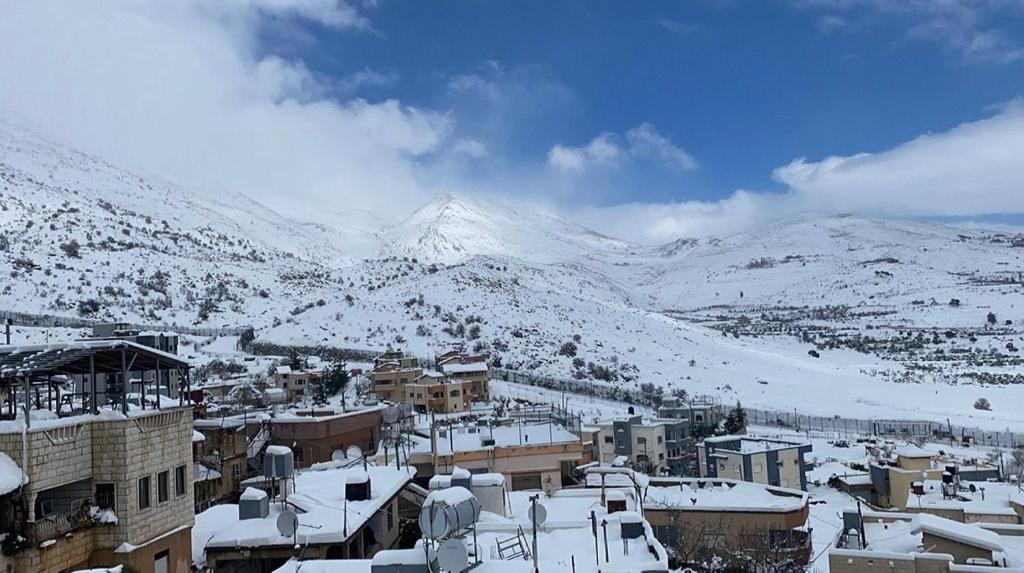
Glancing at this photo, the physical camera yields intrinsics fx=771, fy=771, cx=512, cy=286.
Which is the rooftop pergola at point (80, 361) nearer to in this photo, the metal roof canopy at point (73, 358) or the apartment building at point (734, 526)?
the metal roof canopy at point (73, 358)

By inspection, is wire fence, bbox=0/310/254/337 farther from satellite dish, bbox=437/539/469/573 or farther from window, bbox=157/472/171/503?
satellite dish, bbox=437/539/469/573

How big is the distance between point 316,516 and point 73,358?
17.2 ft

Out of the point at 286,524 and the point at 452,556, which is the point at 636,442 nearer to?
the point at 286,524

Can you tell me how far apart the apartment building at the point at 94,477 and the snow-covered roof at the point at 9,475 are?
1.5 inches

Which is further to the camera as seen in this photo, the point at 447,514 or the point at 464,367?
the point at 464,367

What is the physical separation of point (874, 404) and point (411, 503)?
57264mm

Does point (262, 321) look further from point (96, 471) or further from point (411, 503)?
point (96, 471)

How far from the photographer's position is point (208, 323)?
246 feet

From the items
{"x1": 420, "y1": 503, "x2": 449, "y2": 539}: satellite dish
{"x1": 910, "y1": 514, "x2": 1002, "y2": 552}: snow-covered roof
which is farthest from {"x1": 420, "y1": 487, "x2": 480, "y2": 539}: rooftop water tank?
{"x1": 910, "y1": 514, "x2": 1002, "y2": 552}: snow-covered roof

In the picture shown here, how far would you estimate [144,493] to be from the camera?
11703 mm

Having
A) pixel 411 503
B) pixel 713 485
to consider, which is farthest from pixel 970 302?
pixel 411 503

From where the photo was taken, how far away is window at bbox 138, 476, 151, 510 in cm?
1159

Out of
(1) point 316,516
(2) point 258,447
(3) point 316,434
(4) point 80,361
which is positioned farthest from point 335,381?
(4) point 80,361

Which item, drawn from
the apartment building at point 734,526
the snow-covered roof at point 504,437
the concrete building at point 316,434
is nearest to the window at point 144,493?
the apartment building at point 734,526
